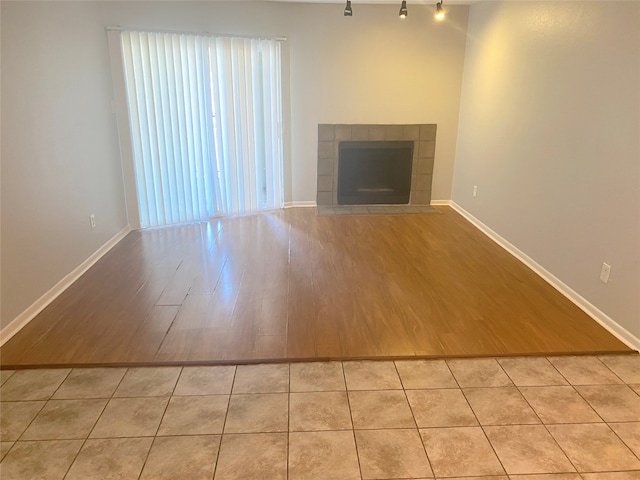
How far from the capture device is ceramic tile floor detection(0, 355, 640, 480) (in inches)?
68.1

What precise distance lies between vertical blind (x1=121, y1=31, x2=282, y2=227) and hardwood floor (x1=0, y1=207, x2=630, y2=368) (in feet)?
1.89

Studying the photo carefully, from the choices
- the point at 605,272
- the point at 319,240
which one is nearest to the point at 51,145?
the point at 319,240

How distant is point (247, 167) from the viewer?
497cm

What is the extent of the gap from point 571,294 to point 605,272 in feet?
1.26

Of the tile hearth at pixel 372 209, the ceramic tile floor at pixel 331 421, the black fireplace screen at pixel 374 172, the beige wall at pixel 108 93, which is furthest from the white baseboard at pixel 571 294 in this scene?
Result: the beige wall at pixel 108 93

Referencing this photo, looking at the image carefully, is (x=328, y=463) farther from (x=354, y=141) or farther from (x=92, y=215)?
(x=354, y=141)

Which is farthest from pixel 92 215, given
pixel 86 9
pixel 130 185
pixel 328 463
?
pixel 328 463

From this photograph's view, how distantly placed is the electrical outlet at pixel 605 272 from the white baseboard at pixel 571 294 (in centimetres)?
20

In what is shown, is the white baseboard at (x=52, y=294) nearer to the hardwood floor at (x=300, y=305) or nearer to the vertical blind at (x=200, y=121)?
the hardwood floor at (x=300, y=305)

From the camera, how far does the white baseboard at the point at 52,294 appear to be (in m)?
2.60

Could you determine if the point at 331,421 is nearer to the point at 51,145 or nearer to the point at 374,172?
the point at 51,145

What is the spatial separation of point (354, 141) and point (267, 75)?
1.25 meters

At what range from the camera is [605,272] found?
9.14 ft

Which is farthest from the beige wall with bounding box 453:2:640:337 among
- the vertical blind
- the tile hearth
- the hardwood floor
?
the vertical blind
